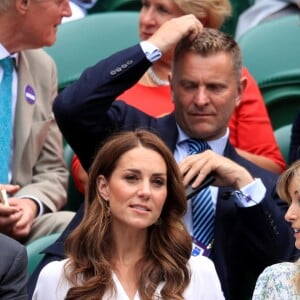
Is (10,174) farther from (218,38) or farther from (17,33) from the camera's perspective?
(218,38)

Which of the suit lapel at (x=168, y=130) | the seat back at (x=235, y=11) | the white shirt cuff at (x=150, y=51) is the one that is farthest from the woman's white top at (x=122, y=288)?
the seat back at (x=235, y=11)

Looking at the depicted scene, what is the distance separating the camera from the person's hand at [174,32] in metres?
5.05

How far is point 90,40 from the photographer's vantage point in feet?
21.8

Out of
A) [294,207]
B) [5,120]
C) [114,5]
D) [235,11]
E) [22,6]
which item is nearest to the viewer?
[294,207]

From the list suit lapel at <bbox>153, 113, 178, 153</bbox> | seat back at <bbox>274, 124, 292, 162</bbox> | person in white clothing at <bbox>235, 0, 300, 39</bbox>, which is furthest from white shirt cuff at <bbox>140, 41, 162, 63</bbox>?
person in white clothing at <bbox>235, 0, 300, 39</bbox>

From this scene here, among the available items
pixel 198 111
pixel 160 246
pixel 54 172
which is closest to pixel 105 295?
pixel 160 246

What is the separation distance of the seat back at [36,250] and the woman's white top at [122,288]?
1.87 ft

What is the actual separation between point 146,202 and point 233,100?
820 mm

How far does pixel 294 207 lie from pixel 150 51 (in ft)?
3.16

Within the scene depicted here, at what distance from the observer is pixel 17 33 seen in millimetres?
5570

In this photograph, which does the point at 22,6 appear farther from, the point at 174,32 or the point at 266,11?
the point at 266,11

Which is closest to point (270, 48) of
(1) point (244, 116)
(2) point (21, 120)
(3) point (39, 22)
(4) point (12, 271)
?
(1) point (244, 116)

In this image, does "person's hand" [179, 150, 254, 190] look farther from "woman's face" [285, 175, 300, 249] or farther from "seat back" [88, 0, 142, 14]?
"seat back" [88, 0, 142, 14]

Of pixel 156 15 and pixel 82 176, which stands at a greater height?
pixel 156 15
